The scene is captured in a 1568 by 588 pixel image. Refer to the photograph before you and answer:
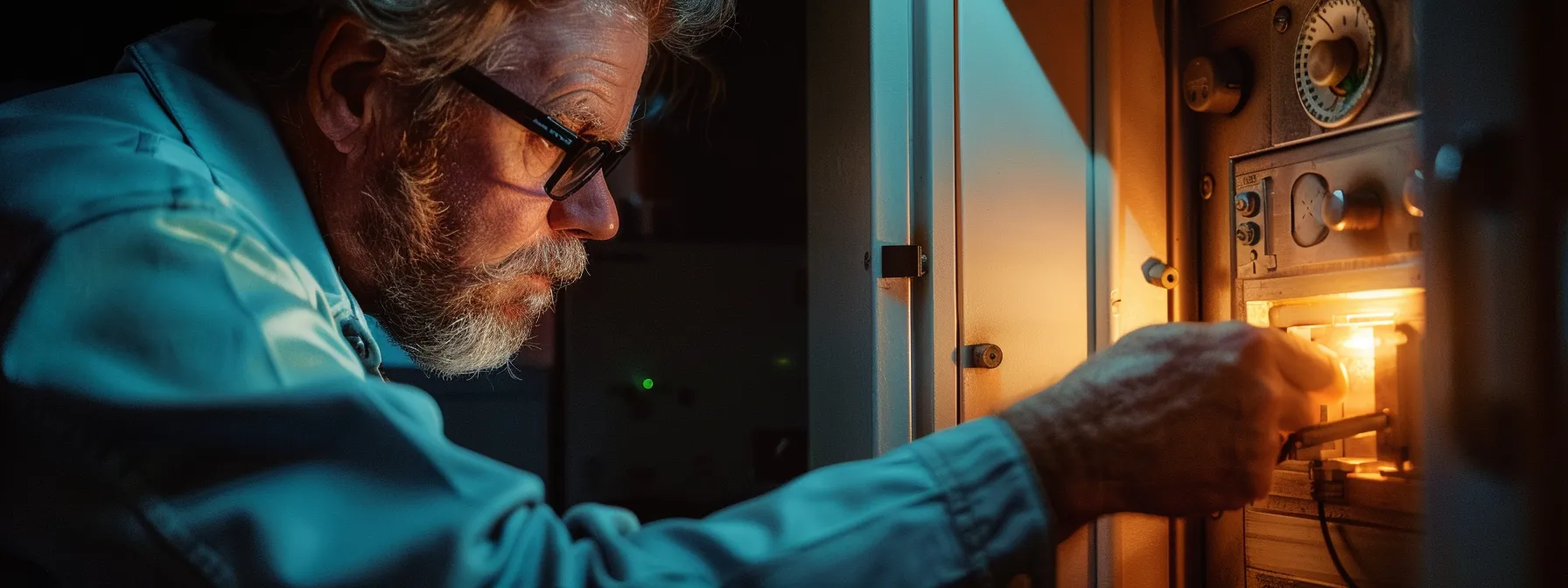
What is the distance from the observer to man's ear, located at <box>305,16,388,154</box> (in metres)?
1.08

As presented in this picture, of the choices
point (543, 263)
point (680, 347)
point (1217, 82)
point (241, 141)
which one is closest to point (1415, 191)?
point (1217, 82)

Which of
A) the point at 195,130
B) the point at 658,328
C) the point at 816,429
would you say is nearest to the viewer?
the point at 195,130

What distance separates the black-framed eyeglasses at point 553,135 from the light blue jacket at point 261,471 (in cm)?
43

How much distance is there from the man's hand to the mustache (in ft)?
2.43

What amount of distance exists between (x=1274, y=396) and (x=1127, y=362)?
102 millimetres

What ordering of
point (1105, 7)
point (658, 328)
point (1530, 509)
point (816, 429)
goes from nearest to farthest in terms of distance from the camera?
point (1530, 509), point (1105, 7), point (816, 429), point (658, 328)

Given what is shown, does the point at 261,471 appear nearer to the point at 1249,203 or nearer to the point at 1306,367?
the point at 1306,367

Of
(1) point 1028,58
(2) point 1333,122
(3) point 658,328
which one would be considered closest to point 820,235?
(1) point 1028,58

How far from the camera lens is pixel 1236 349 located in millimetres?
698

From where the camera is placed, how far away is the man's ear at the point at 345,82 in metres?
1.08

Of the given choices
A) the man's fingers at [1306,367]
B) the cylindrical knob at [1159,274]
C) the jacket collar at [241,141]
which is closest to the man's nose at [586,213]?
the jacket collar at [241,141]

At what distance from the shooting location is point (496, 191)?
A: 117cm

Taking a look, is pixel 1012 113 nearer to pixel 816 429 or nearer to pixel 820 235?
pixel 820 235

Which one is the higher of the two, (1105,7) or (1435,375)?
(1105,7)
